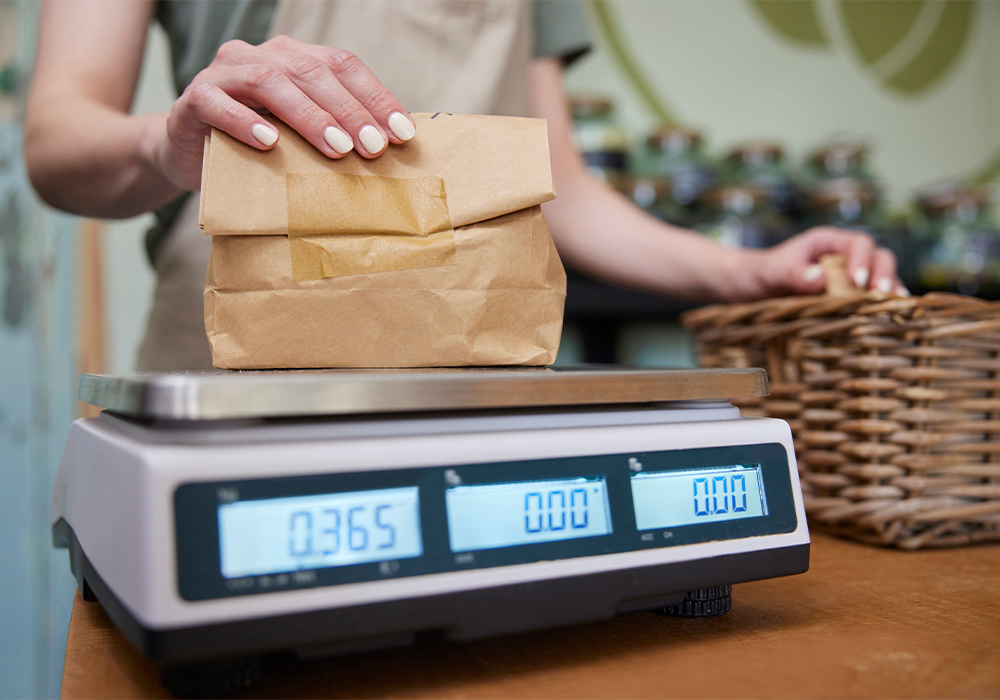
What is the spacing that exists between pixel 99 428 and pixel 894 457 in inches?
21.3

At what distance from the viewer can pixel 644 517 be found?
36 centimetres

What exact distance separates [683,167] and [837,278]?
2.76 feet

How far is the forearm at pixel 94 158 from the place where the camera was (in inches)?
20.4

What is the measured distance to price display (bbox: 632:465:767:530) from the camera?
361 millimetres

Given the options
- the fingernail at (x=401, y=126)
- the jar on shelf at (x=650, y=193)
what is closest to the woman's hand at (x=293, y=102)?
the fingernail at (x=401, y=126)

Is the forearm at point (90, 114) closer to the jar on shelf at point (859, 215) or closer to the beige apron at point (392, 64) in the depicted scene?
the beige apron at point (392, 64)

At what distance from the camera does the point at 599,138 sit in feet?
4.60

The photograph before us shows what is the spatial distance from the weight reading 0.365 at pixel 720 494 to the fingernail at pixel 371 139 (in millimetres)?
249

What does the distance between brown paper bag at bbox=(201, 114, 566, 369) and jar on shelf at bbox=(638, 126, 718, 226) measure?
3.35ft

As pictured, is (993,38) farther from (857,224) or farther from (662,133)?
(662,133)

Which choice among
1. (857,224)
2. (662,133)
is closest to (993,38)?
(857,224)

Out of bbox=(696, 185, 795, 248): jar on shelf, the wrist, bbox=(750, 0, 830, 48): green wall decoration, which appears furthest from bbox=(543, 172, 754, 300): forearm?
bbox=(750, 0, 830, 48): green wall decoration

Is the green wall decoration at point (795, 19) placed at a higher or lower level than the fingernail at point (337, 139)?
higher

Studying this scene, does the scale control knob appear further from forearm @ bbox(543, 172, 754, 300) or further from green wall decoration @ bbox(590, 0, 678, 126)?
green wall decoration @ bbox(590, 0, 678, 126)
